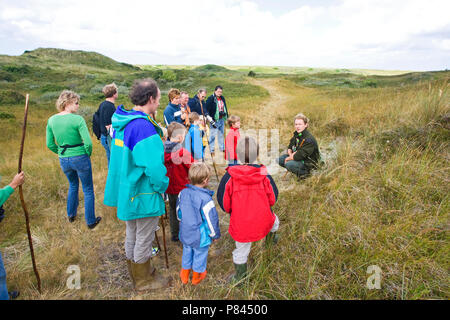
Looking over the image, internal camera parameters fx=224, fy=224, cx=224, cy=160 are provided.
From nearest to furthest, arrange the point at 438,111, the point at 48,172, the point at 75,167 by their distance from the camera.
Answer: the point at 75,167, the point at 438,111, the point at 48,172

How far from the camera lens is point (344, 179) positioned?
3.71 meters

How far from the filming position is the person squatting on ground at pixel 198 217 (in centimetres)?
249

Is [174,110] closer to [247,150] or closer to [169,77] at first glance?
[247,150]

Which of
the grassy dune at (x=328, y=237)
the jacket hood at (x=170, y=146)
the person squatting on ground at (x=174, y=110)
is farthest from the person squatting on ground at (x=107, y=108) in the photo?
the jacket hood at (x=170, y=146)

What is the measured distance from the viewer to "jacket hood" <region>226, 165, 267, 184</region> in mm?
2287

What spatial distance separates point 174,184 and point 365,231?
8.09 feet

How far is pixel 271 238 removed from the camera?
9.47 feet

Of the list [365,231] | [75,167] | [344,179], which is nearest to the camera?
[365,231]

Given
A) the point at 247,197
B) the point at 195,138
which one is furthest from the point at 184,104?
the point at 247,197

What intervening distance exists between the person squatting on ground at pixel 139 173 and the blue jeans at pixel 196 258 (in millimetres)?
429

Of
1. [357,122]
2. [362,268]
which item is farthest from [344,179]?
[357,122]

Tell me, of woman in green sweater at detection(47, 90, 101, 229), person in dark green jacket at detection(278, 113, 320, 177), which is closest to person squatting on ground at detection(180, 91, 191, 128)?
woman in green sweater at detection(47, 90, 101, 229)

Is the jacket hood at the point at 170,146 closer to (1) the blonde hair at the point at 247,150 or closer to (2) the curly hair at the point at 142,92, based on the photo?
(2) the curly hair at the point at 142,92

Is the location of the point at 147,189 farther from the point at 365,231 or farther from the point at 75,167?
the point at 365,231
